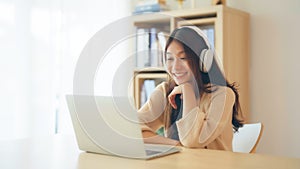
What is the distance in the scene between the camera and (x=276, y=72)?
9.71 feet

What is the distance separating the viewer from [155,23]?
3.30 meters

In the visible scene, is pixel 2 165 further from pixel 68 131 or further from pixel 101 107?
pixel 68 131

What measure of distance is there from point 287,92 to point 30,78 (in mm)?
1716

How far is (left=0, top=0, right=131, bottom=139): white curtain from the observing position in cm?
250

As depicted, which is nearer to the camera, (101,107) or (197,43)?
(101,107)

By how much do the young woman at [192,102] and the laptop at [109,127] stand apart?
0.84 feet

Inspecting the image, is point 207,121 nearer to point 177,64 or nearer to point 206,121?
point 206,121

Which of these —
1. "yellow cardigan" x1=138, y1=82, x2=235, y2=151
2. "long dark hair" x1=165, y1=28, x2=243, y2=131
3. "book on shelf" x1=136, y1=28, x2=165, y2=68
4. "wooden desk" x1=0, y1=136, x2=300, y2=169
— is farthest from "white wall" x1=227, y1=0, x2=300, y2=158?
"wooden desk" x1=0, y1=136, x2=300, y2=169

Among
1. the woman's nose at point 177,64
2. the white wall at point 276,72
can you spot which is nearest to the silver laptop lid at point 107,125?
the woman's nose at point 177,64

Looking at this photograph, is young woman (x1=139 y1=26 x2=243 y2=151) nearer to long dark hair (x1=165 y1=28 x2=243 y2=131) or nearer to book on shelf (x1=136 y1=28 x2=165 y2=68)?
long dark hair (x1=165 y1=28 x2=243 y2=131)

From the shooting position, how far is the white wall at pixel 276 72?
2891mm

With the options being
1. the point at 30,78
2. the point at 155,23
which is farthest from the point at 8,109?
the point at 155,23

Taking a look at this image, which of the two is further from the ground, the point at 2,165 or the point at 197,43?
the point at 197,43

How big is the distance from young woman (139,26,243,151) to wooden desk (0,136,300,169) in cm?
24
